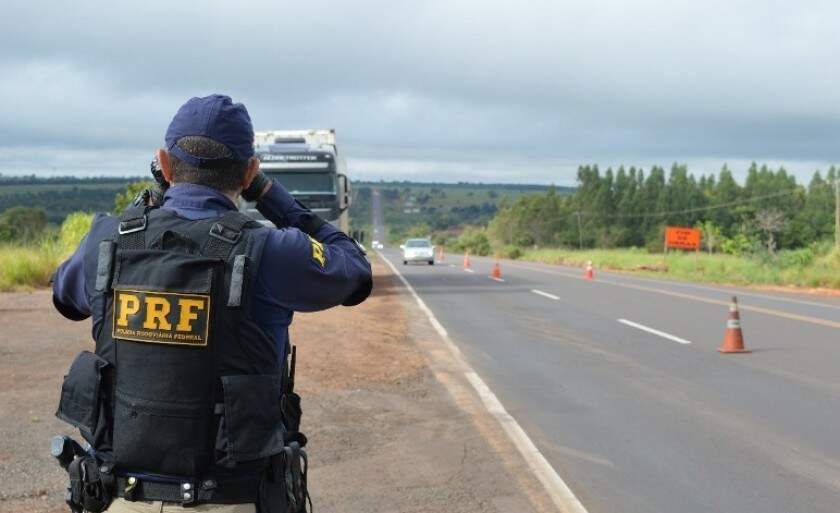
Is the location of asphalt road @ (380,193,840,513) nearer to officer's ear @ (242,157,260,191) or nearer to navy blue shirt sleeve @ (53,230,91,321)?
officer's ear @ (242,157,260,191)

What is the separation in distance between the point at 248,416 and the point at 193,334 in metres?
0.27

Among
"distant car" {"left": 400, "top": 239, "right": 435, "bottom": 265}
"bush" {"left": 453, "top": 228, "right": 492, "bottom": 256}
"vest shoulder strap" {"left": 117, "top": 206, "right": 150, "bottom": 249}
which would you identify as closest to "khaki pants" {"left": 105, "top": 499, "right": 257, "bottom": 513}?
"vest shoulder strap" {"left": 117, "top": 206, "right": 150, "bottom": 249}

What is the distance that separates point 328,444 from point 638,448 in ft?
7.90

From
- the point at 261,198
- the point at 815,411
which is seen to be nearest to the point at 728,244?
the point at 815,411

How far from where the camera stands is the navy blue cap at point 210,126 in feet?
9.09

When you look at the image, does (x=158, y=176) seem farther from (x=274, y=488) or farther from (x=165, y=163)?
(x=274, y=488)

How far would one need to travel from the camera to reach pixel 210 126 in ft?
9.08

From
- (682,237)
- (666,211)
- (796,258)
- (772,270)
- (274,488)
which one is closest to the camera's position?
(274,488)

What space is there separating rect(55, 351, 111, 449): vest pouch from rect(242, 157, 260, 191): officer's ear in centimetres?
66

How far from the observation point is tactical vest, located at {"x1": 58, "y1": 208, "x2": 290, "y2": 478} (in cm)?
261

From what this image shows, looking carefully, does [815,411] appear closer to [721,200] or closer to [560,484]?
[560,484]

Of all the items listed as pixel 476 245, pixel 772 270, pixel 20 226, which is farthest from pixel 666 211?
pixel 20 226

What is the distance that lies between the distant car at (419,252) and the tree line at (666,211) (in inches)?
2703

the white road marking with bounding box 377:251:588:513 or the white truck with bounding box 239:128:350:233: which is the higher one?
the white truck with bounding box 239:128:350:233
